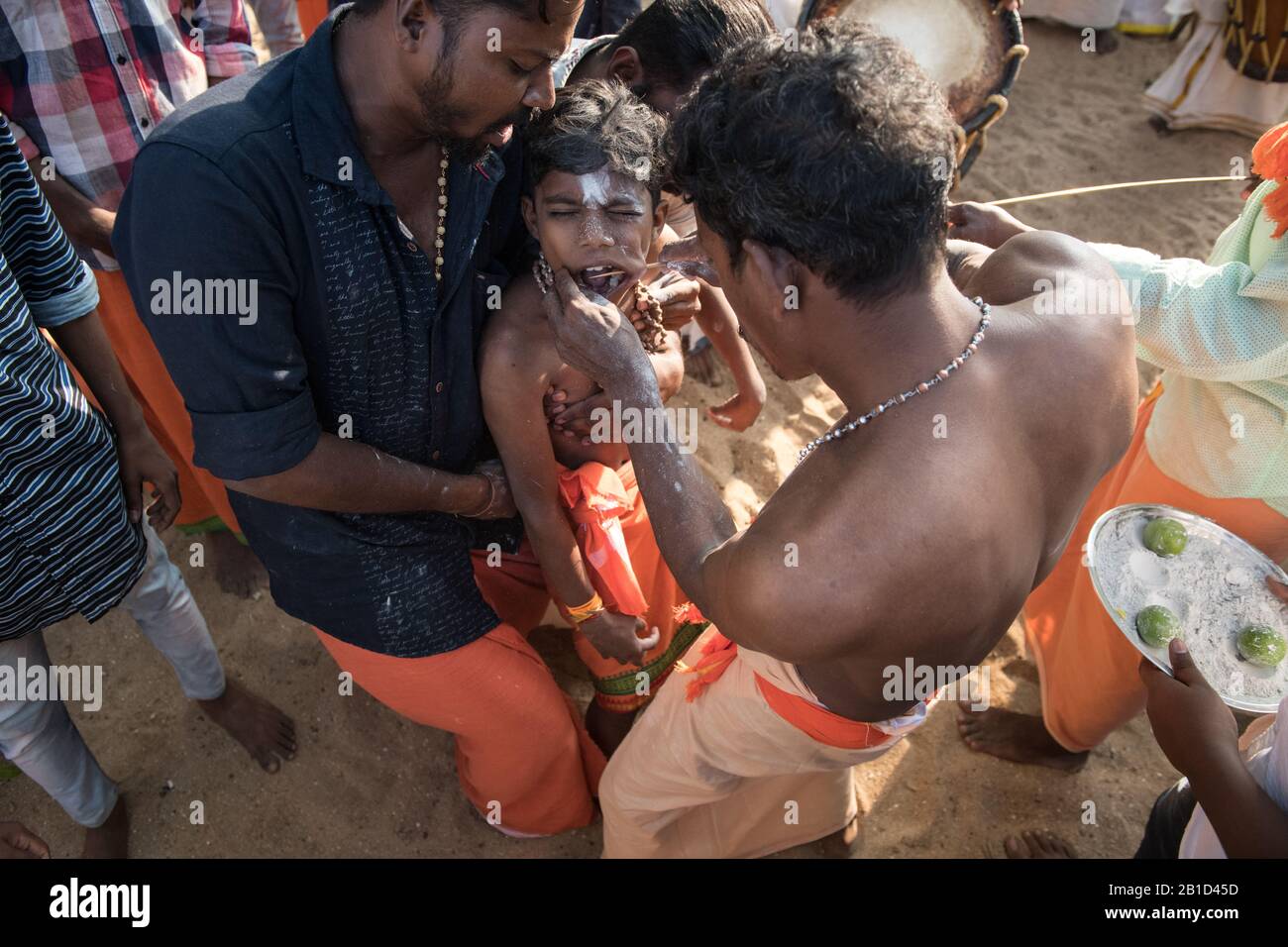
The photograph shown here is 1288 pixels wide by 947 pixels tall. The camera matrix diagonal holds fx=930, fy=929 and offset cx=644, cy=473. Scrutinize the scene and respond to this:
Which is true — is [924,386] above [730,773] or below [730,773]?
above

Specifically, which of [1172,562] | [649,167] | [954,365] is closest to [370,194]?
[649,167]

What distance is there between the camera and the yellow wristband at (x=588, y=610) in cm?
246

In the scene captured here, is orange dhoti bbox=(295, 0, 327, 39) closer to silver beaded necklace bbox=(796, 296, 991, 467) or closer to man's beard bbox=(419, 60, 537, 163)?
man's beard bbox=(419, 60, 537, 163)

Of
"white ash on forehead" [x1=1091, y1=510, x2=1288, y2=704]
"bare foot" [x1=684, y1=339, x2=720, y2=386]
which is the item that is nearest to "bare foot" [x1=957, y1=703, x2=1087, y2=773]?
"white ash on forehead" [x1=1091, y1=510, x2=1288, y2=704]

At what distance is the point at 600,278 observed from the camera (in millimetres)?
2162

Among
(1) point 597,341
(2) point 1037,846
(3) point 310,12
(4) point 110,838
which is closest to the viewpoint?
(1) point 597,341

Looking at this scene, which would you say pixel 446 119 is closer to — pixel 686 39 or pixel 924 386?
pixel 686 39

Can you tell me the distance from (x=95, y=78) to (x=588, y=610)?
78.6 inches

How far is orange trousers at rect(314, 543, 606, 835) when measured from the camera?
2.37 meters

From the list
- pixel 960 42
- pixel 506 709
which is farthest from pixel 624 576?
pixel 960 42

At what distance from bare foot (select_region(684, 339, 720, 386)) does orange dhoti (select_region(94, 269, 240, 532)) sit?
205cm

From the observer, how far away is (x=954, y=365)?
63.2 inches

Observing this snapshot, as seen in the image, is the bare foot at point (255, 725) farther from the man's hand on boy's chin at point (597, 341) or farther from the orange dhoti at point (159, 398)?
the man's hand on boy's chin at point (597, 341)
